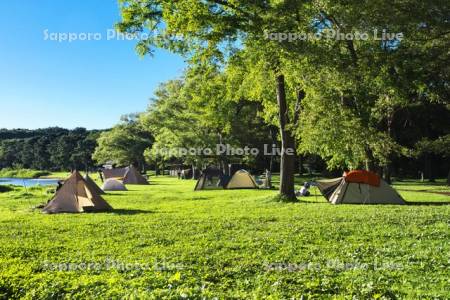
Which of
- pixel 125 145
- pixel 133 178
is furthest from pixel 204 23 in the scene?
pixel 125 145

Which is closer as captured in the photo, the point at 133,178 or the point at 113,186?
the point at 113,186

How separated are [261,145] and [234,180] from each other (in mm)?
18111

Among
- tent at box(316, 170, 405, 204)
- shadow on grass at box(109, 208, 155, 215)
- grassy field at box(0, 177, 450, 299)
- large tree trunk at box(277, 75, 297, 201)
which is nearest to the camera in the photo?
grassy field at box(0, 177, 450, 299)

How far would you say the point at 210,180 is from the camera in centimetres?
3089

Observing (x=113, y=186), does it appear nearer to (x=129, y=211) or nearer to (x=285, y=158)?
(x=285, y=158)

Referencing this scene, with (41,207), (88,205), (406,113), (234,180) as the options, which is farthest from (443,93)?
(406,113)

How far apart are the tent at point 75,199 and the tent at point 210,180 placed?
1404 centimetres

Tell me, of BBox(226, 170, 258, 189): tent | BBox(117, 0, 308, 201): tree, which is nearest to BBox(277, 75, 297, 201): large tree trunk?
BBox(117, 0, 308, 201): tree

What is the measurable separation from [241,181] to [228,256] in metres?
23.0

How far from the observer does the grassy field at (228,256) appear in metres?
6.26

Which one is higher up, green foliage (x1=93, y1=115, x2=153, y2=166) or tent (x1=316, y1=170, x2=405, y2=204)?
green foliage (x1=93, y1=115, x2=153, y2=166)

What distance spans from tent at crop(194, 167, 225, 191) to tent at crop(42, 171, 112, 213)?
46.1 feet

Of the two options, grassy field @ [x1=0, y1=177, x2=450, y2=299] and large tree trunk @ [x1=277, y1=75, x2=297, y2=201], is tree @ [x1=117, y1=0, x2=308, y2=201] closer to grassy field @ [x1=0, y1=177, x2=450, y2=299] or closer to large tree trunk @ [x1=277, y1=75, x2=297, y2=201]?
large tree trunk @ [x1=277, y1=75, x2=297, y2=201]

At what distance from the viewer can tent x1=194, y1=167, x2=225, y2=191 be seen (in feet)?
100
